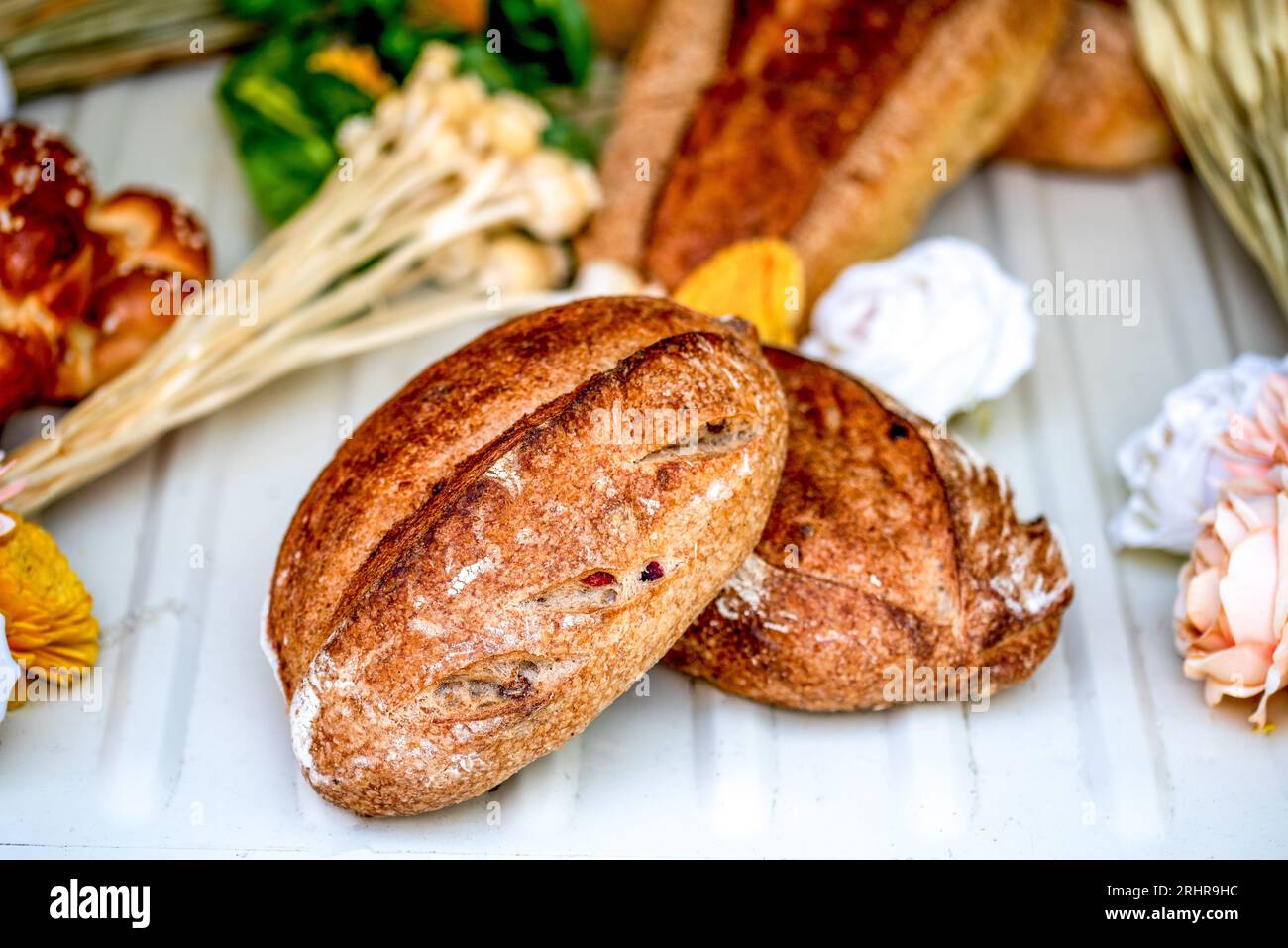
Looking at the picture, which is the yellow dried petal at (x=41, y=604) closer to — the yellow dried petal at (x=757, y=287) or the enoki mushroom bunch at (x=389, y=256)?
the enoki mushroom bunch at (x=389, y=256)

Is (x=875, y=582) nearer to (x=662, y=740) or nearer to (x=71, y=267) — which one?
(x=662, y=740)

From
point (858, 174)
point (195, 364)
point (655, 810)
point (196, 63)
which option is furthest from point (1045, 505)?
point (196, 63)

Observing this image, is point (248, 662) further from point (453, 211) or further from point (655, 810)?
point (453, 211)

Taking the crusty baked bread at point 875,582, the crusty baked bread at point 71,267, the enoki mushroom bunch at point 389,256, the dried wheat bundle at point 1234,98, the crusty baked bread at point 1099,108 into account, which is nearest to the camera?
the crusty baked bread at point 875,582

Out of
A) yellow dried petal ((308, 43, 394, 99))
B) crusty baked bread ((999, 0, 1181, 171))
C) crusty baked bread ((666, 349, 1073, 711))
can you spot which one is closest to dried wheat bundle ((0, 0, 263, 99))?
yellow dried petal ((308, 43, 394, 99))

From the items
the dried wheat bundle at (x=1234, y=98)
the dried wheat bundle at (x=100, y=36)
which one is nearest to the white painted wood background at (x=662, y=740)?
the dried wheat bundle at (x=1234, y=98)
